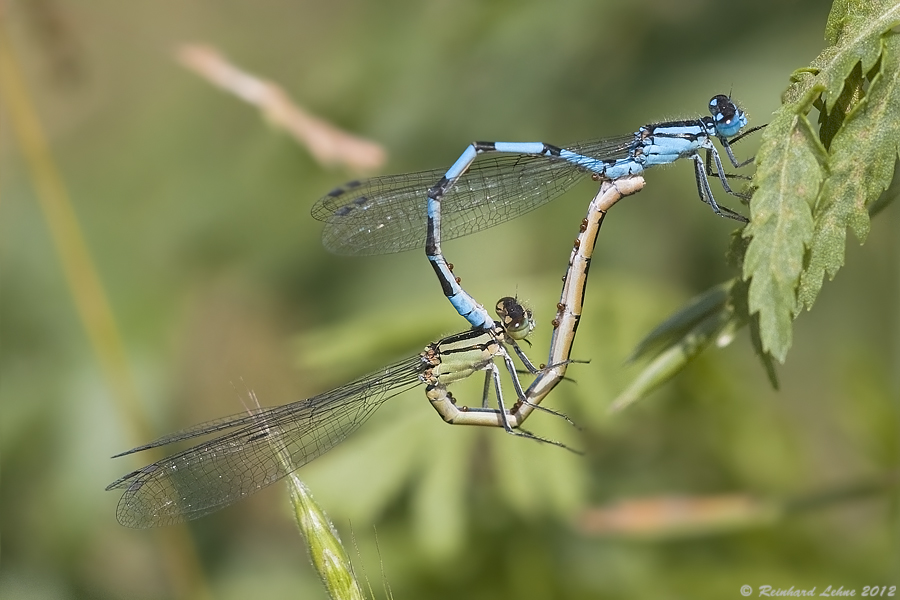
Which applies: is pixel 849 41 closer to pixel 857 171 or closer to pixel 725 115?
pixel 857 171

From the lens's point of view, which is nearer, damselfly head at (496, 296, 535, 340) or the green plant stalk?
the green plant stalk

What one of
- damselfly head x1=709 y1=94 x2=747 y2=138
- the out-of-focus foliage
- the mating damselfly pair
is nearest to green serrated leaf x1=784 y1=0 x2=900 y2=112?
the out-of-focus foliage

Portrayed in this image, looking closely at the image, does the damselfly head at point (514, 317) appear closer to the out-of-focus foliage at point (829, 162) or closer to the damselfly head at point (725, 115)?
the damselfly head at point (725, 115)

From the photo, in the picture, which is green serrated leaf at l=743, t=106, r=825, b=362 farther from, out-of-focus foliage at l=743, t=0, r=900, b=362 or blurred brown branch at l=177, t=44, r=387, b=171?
blurred brown branch at l=177, t=44, r=387, b=171

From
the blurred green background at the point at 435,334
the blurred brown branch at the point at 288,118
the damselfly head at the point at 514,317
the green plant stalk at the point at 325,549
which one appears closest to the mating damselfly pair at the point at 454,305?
the damselfly head at the point at 514,317

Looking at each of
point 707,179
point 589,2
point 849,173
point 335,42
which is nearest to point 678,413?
point 707,179

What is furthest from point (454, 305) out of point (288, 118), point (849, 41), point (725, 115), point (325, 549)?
point (849, 41)

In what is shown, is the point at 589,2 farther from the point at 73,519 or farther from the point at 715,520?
the point at 73,519
